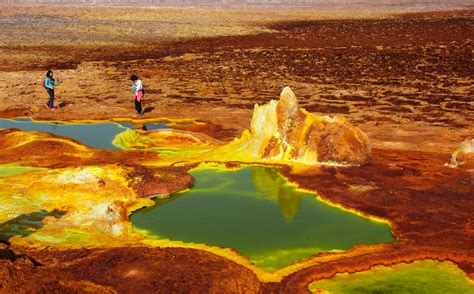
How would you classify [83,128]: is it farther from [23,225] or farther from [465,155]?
[465,155]

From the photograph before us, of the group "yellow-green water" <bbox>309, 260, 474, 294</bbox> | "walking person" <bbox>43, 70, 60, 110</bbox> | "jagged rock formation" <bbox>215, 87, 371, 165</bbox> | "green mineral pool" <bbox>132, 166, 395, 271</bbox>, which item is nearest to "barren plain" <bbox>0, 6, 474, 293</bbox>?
"yellow-green water" <bbox>309, 260, 474, 294</bbox>

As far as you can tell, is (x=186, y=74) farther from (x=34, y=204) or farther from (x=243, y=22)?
(x=243, y=22)

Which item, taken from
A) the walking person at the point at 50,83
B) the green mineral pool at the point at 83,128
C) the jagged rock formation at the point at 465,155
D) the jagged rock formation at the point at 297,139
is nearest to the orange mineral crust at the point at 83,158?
the green mineral pool at the point at 83,128

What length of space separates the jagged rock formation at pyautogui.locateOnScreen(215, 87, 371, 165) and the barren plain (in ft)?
1.56

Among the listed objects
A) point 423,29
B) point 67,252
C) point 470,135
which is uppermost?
point 423,29

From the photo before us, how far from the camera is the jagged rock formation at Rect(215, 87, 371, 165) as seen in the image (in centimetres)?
1191

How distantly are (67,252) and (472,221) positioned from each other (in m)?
6.27

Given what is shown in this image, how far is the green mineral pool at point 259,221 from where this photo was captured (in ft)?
27.7

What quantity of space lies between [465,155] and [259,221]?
497 cm

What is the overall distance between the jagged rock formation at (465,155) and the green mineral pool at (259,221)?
3.33 m

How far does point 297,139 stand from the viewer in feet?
40.0

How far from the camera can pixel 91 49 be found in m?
35.8

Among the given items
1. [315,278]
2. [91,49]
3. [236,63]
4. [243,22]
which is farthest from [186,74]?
[243,22]

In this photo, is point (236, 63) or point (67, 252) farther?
point (236, 63)
